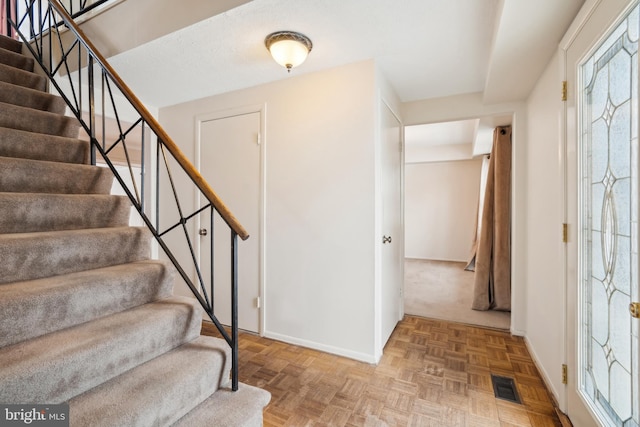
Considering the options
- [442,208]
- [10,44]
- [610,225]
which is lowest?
[610,225]

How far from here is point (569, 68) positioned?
5.27 ft

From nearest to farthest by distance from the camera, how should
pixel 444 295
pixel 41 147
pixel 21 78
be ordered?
pixel 41 147
pixel 21 78
pixel 444 295

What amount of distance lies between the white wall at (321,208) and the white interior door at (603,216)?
1175mm

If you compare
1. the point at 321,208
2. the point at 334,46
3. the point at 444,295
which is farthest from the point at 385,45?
the point at 444,295

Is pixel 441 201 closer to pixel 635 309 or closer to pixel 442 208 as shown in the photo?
pixel 442 208

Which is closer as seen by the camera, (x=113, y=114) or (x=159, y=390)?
(x=159, y=390)

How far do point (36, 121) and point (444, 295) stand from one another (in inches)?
178

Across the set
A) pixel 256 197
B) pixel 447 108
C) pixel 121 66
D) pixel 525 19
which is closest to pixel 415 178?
pixel 447 108

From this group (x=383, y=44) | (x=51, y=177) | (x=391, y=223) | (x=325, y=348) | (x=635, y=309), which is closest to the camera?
(x=635, y=309)

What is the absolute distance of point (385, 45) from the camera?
79.4 inches

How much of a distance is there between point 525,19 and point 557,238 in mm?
1249

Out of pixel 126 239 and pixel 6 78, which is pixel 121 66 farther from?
pixel 126 239

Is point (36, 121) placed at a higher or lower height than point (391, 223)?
higher

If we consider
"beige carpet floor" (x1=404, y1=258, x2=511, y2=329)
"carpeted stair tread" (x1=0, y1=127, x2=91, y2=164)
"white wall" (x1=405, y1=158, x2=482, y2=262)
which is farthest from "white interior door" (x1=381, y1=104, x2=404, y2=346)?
"white wall" (x1=405, y1=158, x2=482, y2=262)
